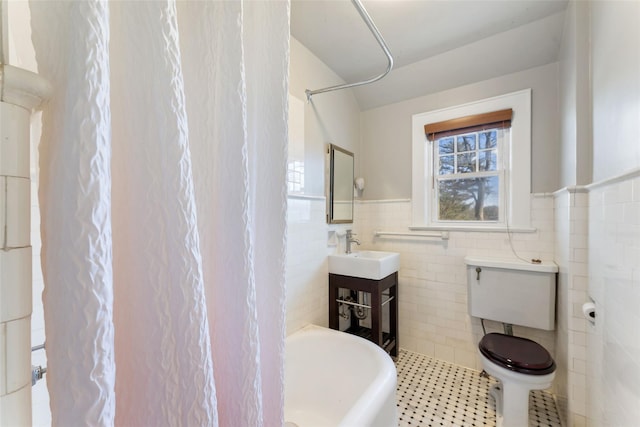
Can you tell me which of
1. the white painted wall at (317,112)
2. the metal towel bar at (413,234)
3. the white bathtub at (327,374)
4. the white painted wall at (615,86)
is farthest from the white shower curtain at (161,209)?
the metal towel bar at (413,234)

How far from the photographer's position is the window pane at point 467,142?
2168 millimetres

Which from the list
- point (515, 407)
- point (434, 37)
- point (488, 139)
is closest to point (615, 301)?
A: point (515, 407)

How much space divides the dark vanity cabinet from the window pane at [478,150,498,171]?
44.4 inches

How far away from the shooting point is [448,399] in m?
1.74

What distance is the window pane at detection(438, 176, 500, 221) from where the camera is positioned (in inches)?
81.9

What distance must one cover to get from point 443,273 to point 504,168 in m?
0.95

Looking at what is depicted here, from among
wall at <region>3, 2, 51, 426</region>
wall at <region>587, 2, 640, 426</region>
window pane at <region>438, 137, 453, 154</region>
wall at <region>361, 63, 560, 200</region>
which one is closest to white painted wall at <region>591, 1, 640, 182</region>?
wall at <region>587, 2, 640, 426</region>

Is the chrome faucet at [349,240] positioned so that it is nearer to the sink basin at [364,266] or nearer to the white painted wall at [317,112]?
the sink basin at [364,266]

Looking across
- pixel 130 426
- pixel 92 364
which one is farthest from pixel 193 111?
pixel 130 426

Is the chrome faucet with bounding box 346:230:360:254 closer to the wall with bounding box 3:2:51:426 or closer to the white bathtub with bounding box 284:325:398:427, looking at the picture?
the white bathtub with bounding box 284:325:398:427

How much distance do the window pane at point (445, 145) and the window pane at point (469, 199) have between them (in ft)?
0.84

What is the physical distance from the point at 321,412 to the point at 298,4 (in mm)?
2405

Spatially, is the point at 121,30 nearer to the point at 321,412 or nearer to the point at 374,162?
the point at 321,412

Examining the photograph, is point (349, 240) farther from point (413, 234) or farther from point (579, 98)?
point (579, 98)
